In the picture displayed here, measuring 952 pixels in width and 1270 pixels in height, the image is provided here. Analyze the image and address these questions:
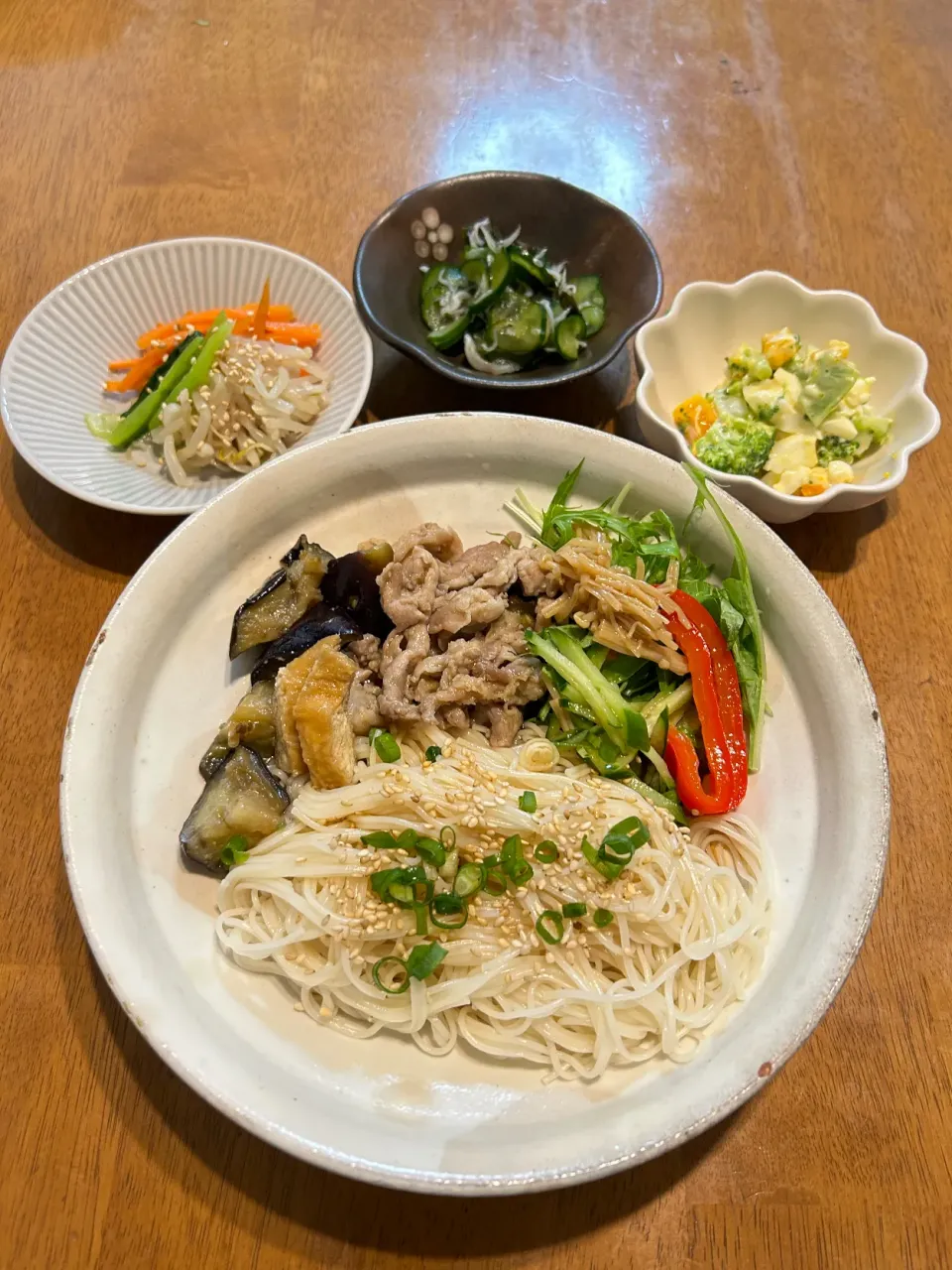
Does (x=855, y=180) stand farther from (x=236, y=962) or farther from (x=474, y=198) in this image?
(x=236, y=962)

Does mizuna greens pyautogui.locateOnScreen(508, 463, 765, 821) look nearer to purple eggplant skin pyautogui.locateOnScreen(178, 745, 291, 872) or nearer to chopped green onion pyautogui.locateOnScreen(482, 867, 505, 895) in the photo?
chopped green onion pyautogui.locateOnScreen(482, 867, 505, 895)

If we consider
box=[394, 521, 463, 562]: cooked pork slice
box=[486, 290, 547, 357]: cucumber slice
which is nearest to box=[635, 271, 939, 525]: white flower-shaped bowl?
box=[486, 290, 547, 357]: cucumber slice

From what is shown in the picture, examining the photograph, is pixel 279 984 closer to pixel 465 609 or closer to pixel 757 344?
pixel 465 609

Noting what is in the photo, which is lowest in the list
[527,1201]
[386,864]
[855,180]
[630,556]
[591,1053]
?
[527,1201]

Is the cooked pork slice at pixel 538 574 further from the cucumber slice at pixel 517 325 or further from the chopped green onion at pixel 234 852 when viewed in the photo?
the chopped green onion at pixel 234 852

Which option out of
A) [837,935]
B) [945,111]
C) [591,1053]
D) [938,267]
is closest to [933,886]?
[837,935]

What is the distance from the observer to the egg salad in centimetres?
295

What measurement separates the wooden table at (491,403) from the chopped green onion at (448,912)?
74cm

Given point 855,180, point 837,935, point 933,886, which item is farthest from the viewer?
point 855,180

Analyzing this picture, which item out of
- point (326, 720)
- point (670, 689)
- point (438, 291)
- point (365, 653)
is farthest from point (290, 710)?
point (438, 291)

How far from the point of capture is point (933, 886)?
103 inches

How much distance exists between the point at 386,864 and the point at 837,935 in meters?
1.21

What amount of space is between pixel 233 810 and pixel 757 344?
274 cm

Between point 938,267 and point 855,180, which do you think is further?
point 855,180
